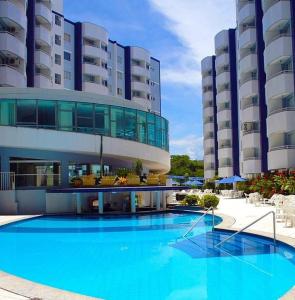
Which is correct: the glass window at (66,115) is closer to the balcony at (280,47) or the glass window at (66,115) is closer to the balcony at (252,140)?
the balcony at (280,47)

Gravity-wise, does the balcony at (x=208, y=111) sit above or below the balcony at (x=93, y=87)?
below

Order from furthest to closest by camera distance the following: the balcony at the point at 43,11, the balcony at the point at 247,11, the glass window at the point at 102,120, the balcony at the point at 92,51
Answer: the balcony at the point at 92,51 → the balcony at the point at 43,11 → the balcony at the point at 247,11 → the glass window at the point at 102,120

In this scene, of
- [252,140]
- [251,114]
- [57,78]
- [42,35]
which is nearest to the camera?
[251,114]

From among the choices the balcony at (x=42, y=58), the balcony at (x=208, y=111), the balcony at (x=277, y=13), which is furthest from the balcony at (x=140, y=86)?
the balcony at (x=277, y=13)

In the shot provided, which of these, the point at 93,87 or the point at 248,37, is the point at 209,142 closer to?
the point at 93,87

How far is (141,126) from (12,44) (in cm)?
1912

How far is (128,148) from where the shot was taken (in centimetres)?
3650

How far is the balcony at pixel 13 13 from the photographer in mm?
46625

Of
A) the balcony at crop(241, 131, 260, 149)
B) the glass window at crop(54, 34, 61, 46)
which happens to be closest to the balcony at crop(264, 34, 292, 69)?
the balcony at crop(241, 131, 260, 149)

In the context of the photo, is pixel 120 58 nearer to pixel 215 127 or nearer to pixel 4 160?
pixel 215 127

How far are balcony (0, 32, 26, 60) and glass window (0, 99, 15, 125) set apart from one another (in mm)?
15775

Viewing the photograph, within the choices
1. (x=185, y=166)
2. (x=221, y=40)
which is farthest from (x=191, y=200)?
(x=185, y=166)

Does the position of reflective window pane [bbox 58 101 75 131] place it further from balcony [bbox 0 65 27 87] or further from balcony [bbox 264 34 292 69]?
balcony [bbox 264 34 292 69]

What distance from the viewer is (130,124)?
3694cm
